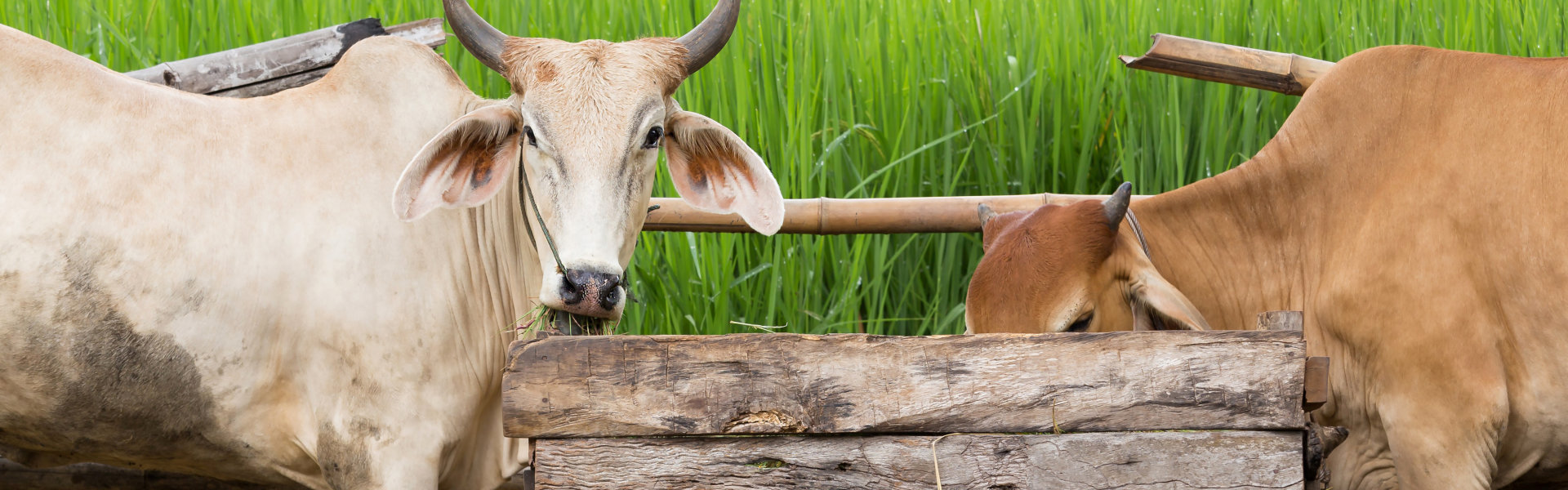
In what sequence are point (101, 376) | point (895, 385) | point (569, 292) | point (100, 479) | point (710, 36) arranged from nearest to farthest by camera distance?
point (895, 385)
point (569, 292)
point (101, 376)
point (710, 36)
point (100, 479)

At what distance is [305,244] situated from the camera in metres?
2.34

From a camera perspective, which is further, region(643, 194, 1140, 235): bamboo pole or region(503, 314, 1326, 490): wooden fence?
region(643, 194, 1140, 235): bamboo pole

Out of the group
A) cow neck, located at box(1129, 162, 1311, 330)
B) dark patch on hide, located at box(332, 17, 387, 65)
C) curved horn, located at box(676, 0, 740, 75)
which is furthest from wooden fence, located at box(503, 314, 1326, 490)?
dark patch on hide, located at box(332, 17, 387, 65)

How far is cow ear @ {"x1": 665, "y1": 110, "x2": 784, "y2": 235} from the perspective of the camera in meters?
2.41

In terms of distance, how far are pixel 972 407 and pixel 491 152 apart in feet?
3.58

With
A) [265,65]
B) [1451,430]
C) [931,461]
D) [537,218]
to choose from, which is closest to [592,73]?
[537,218]

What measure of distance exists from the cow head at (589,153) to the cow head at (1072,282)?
1.76ft

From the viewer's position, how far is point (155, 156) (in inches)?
91.7

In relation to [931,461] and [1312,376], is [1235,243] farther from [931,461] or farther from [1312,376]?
[931,461]

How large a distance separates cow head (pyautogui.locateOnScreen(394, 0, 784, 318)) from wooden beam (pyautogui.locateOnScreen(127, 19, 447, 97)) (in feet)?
3.81

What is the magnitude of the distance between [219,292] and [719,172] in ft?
3.25

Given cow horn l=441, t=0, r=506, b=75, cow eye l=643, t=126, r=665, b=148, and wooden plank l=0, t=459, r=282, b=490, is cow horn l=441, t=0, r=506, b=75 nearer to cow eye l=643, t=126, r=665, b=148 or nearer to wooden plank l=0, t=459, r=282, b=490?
cow eye l=643, t=126, r=665, b=148

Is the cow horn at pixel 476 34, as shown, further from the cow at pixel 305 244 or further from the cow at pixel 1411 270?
the cow at pixel 1411 270

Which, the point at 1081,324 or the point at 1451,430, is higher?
the point at 1081,324
